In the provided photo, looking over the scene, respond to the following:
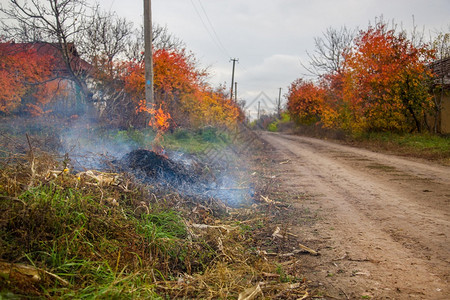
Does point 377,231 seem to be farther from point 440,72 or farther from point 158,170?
point 440,72

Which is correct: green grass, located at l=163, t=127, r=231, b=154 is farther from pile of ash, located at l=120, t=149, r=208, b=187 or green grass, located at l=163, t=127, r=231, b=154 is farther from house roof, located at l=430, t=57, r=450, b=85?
house roof, located at l=430, t=57, r=450, b=85

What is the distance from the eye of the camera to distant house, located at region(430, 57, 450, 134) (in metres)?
16.0

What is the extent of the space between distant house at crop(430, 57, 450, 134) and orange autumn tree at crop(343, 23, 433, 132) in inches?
26.0

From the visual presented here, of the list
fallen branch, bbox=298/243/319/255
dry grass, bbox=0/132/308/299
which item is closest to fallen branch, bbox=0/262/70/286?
dry grass, bbox=0/132/308/299

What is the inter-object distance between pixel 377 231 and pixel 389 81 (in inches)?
573

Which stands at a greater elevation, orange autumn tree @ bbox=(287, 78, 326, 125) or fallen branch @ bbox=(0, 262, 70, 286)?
orange autumn tree @ bbox=(287, 78, 326, 125)

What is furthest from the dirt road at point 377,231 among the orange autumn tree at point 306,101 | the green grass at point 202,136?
the orange autumn tree at point 306,101

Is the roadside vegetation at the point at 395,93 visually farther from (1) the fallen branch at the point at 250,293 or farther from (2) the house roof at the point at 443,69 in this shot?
(1) the fallen branch at the point at 250,293

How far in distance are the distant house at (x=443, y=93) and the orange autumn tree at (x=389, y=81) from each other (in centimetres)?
66

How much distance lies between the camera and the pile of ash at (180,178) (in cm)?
568

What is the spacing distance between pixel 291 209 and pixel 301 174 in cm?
373

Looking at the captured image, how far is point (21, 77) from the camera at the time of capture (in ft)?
48.8

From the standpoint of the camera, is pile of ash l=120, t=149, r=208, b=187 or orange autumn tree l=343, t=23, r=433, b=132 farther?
orange autumn tree l=343, t=23, r=433, b=132

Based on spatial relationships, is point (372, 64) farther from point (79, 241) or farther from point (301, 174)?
point (79, 241)
